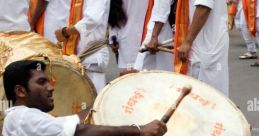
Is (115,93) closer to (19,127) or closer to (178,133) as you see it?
(178,133)

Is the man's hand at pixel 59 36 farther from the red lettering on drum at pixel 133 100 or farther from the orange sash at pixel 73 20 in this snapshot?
the red lettering on drum at pixel 133 100

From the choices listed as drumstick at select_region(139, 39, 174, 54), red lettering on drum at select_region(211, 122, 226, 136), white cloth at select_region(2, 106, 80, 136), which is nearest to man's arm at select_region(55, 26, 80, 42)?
drumstick at select_region(139, 39, 174, 54)

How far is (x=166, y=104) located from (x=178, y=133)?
21 cm

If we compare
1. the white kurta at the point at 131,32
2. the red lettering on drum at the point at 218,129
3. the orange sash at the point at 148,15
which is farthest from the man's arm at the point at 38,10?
the red lettering on drum at the point at 218,129

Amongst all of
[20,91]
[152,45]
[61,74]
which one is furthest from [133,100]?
[152,45]

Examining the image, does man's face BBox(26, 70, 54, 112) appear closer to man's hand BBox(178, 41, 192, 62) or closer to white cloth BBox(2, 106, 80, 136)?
white cloth BBox(2, 106, 80, 136)

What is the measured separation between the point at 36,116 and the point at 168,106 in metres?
0.86

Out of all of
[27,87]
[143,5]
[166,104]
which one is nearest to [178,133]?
[166,104]

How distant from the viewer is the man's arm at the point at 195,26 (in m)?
5.00

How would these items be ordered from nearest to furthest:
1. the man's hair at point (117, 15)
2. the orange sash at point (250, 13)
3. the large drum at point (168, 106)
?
the large drum at point (168, 106) < the man's hair at point (117, 15) < the orange sash at point (250, 13)

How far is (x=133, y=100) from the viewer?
3859mm

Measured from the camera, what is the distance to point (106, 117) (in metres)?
3.65

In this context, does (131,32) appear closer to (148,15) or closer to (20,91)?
(148,15)

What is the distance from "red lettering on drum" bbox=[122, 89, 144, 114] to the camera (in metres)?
3.78
